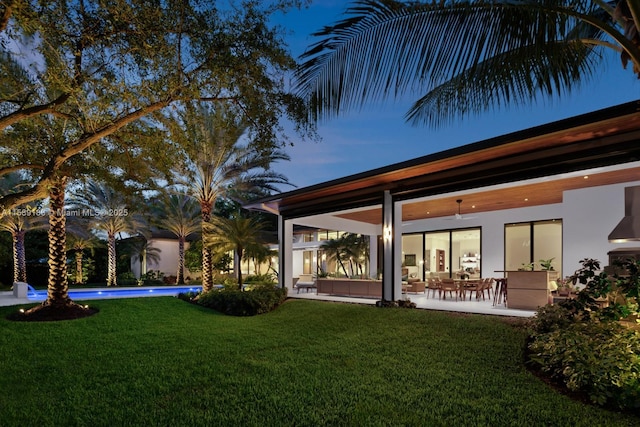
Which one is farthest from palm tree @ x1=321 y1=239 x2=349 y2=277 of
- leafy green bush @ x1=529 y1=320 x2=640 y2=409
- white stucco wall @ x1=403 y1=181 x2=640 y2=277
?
leafy green bush @ x1=529 y1=320 x2=640 y2=409

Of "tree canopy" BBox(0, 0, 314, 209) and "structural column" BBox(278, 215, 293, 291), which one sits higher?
"tree canopy" BBox(0, 0, 314, 209)

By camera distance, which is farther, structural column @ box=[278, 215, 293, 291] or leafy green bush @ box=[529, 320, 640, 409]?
structural column @ box=[278, 215, 293, 291]

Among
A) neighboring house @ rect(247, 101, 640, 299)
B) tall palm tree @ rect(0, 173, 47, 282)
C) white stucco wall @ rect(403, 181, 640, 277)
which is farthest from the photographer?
tall palm tree @ rect(0, 173, 47, 282)

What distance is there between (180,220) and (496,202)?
19070 mm

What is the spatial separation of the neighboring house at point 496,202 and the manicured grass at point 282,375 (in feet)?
11.7

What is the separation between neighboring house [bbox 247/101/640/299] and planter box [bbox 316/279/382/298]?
143 centimetres

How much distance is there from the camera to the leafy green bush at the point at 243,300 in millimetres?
11859

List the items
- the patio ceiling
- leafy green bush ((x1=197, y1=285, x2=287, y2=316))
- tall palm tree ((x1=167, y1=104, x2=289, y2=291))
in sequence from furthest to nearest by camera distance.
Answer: tall palm tree ((x1=167, y1=104, x2=289, y2=291)), leafy green bush ((x1=197, y1=285, x2=287, y2=316)), the patio ceiling

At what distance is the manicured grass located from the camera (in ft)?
14.3

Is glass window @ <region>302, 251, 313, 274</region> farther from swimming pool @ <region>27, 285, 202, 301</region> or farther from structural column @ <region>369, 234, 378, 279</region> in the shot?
swimming pool @ <region>27, 285, 202, 301</region>

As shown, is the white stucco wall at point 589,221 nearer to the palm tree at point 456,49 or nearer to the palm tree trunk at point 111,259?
the palm tree at point 456,49

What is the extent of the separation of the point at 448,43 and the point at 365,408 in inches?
161

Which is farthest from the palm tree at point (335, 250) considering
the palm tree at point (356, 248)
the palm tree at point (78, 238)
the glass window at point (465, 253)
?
the palm tree at point (78, 238)

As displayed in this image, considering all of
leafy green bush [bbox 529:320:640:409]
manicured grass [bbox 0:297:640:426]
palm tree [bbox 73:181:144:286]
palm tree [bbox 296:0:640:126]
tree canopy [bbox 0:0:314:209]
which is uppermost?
tree canopy [bbox 0:0:314:209]
